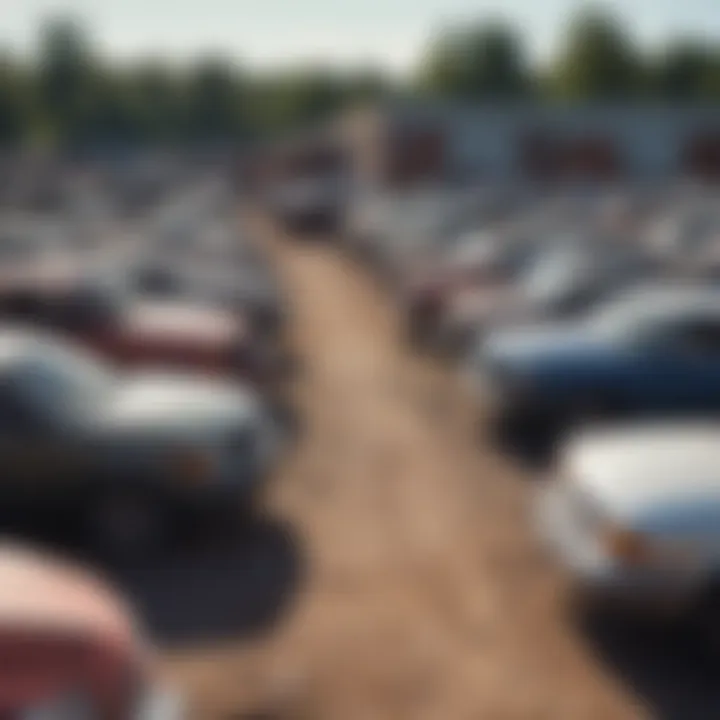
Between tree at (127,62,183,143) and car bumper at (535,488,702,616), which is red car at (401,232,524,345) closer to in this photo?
car bumper at (535,488,702,616)

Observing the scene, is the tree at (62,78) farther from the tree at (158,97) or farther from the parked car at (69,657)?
the parked car at (69,657)

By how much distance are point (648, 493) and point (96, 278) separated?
7.17 metres

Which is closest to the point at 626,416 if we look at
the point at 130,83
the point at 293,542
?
the point at 293,542

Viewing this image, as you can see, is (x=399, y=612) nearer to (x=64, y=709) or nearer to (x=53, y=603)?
(x=53, y=603)

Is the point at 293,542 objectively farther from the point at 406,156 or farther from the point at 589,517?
the point at 406,156

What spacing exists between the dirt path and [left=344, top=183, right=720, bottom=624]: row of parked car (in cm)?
50

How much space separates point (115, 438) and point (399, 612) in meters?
2.26

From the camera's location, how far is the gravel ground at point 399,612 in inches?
241

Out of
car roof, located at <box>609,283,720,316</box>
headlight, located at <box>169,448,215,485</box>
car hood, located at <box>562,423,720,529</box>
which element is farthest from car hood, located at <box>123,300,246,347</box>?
car hood, located at <box>562,423,720,529</box>

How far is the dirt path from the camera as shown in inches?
241

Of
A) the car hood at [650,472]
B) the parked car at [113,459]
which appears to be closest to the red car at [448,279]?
the parked car at [113,459]

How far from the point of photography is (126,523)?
26.1ft

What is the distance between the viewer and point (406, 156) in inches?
1779

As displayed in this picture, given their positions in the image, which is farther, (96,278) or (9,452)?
(96,278)
